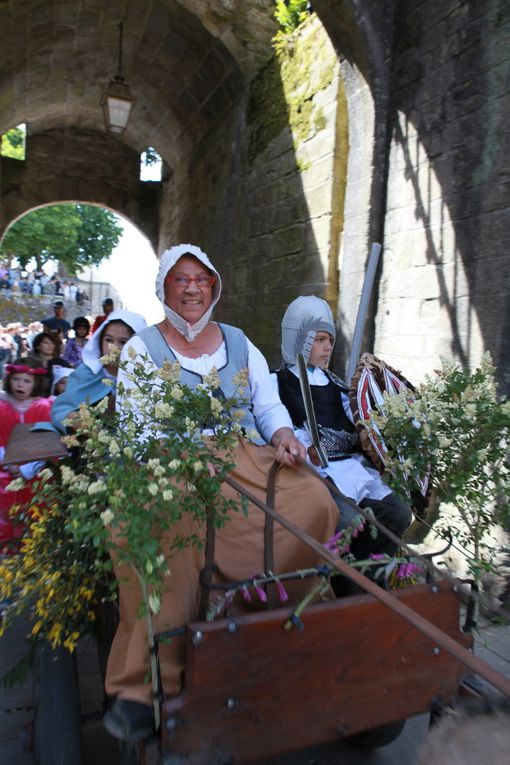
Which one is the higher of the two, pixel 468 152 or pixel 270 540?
pixel 468 152

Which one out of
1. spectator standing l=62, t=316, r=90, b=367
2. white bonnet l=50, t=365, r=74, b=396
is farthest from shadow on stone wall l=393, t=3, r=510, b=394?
spectator standing l=62, t=316, r=90, b=367

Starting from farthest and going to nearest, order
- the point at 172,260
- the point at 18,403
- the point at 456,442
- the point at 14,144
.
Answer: the point at 14,144
the point at 18,403
the point at 172,260
the point at 456,442

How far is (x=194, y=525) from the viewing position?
198 centimetres

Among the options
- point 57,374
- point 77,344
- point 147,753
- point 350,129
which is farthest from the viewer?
point 77,344

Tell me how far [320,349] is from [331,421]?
408mm

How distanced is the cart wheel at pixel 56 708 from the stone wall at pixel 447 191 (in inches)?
117

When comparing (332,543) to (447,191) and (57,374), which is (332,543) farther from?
(57,374)

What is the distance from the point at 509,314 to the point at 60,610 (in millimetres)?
3073

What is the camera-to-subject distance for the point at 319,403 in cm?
307

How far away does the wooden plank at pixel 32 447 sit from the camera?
2.32 m

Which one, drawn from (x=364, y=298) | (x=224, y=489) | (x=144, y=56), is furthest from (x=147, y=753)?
(x=144, y=56)

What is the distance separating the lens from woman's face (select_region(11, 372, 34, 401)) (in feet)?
13.5

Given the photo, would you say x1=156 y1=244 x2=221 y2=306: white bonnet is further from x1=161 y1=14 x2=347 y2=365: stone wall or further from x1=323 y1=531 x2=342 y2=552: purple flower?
x1=161 y1=14 x2=347 y2=365: stone wall

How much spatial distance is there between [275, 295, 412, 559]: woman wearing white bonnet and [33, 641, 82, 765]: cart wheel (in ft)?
4.09
